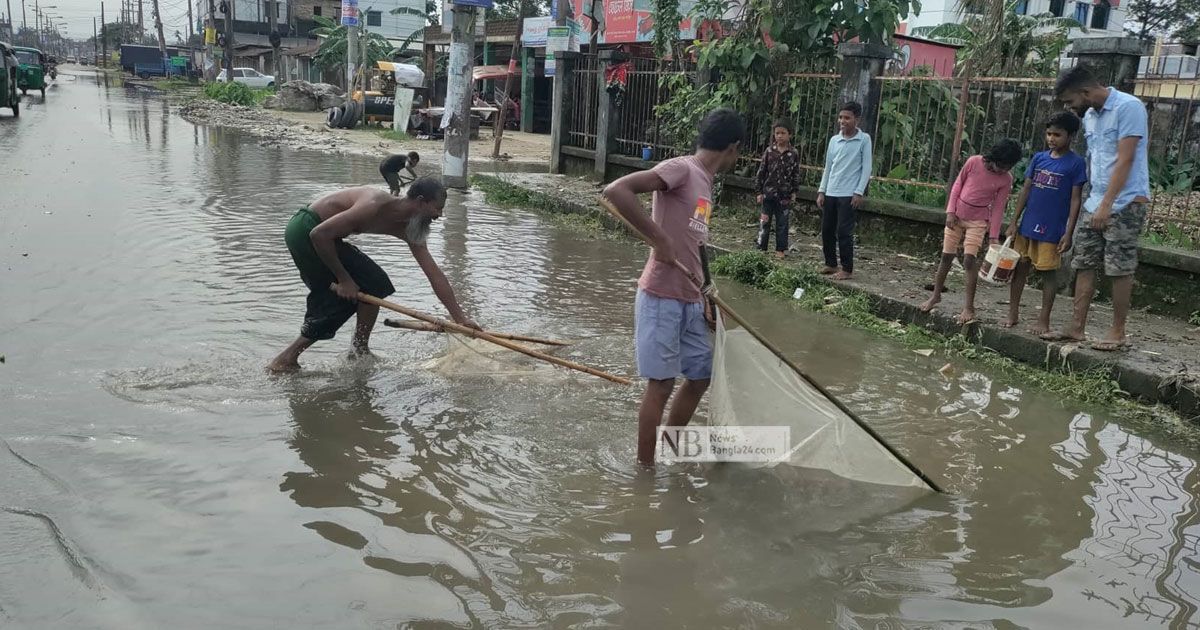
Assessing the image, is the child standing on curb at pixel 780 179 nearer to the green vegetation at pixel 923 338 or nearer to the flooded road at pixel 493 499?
the green vegetation at pixel 923 338

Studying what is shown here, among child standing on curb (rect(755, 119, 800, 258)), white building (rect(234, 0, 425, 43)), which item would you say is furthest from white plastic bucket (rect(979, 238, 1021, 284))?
white building (rect(234, 0, 425, 43))

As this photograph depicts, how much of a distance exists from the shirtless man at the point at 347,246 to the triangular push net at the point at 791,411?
1.64m

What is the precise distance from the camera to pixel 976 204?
6.32 m

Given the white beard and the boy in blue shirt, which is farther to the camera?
the boy in blue shirt

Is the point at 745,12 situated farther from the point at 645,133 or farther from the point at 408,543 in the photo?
the point at 408,543

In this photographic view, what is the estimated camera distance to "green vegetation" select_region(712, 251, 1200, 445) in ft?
16.4

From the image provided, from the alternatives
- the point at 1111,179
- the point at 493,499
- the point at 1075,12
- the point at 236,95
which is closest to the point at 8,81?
the point at 236,95

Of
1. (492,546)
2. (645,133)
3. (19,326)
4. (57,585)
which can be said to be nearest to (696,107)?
(645,133)

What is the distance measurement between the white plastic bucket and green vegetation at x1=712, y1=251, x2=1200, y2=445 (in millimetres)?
502

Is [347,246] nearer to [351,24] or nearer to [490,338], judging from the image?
[490,338]

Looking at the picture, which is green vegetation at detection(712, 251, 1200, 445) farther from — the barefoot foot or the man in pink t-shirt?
the barefoot foot

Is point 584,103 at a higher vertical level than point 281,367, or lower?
higher

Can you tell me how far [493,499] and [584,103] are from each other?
461 inches

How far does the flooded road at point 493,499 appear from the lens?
9.48ft
